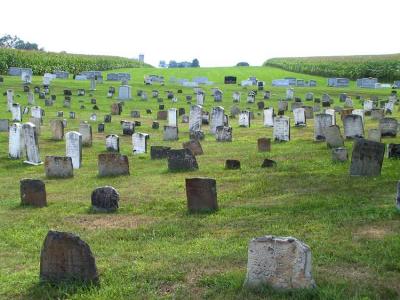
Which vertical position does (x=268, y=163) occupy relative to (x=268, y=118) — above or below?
below

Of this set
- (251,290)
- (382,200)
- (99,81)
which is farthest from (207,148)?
(99,81)

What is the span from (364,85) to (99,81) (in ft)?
85.6

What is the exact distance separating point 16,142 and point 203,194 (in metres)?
10.6

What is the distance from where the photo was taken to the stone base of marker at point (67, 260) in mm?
7215

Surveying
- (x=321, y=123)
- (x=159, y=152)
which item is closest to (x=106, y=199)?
(x=159, y=152)

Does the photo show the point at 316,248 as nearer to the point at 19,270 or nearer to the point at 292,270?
the point at 292,270

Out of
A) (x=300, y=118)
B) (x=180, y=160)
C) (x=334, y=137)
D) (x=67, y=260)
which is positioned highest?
(x=300, y=118)

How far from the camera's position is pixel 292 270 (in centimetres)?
652

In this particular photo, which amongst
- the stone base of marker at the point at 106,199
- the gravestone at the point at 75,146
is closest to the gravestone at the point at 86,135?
the gravestone at the point at 75,146

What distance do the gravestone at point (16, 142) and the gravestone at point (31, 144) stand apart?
70cm

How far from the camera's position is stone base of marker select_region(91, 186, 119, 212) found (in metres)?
11.5

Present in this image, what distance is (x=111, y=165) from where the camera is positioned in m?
15.9

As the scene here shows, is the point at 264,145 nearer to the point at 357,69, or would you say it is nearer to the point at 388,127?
the point at 388,127

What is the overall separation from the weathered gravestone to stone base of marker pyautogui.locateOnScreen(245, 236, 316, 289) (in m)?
7.23
